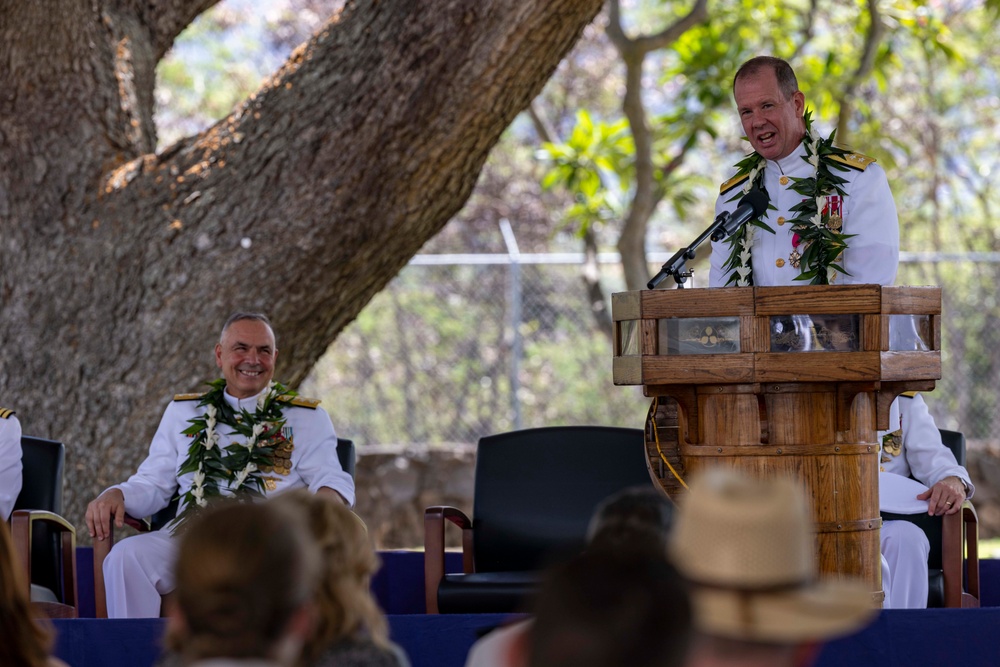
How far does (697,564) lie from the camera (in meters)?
1.71

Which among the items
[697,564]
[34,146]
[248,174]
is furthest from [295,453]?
[697,564]

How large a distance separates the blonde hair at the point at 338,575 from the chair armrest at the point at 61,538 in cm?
257

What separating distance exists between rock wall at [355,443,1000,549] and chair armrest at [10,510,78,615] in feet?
14.2

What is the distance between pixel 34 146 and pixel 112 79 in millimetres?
513

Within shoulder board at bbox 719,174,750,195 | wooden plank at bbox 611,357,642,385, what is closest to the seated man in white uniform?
wooden plank at bbox 611,357,642,385

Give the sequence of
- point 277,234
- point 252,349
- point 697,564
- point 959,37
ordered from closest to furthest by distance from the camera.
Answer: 1. point 697,564
2. point 252,349
3. point 277,234
4. point 959,37

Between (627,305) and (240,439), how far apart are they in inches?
85.1

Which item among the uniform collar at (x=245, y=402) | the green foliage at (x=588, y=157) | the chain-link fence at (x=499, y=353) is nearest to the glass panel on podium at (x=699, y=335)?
the uniform collar at (x=245, y=402)

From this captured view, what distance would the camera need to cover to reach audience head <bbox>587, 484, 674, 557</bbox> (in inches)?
84.7

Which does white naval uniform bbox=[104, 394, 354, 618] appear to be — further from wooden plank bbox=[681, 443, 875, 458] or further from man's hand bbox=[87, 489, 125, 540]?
wooden plank bbox=[681, 443, 875, 458]

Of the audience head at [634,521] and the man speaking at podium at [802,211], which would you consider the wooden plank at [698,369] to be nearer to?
the man speaking at podium at [802,211]

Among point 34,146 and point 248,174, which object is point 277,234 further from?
point 34,146

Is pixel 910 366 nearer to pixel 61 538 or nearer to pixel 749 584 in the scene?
pixel 749 584

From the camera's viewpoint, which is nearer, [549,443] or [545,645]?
[545,645]
